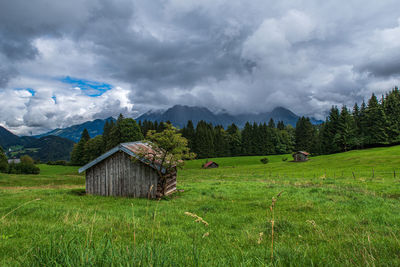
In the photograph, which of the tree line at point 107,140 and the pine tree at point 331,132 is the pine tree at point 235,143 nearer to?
the pine tree at point 331,132

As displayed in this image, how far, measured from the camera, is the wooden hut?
52.4 ft

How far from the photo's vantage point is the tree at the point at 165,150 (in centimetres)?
1495

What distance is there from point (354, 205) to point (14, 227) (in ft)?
44.2

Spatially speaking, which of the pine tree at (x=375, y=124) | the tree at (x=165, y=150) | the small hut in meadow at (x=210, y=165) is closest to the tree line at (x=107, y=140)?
the small hut in meadow at (x=210, y=165)

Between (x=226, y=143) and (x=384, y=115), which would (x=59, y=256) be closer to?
(x=384, y=115)

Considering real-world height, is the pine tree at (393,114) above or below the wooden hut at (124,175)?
above

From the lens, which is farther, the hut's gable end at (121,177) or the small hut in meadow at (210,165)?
the small hut in meadow at (210,165)

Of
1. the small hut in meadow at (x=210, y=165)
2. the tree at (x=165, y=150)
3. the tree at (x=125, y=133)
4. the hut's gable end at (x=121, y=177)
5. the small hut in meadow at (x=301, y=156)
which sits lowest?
the small hut in meadow at (x=210, y=165)

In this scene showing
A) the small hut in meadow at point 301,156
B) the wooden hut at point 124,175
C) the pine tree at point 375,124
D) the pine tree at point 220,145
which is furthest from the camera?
the pine tree at point 220,145

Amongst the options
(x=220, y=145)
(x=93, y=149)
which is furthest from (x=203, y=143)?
(x=93, y=149)

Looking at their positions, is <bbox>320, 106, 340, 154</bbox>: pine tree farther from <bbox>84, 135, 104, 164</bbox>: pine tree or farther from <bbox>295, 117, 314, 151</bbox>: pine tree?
<bbox>84, 135, 104, 164</bbox>: pine tree

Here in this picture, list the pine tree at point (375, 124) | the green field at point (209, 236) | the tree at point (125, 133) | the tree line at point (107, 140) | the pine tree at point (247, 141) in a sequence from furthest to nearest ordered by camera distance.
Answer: the pine tree at point (247, 141) < the pine tree at point (375, 124) < the tree line at point (107, 140) < the tree at point (125, 133) < the green field at point (209, 236)

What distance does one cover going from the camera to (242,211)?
941cm

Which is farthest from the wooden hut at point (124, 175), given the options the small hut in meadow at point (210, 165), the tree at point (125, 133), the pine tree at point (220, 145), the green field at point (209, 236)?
the pine tree at point (220, 145)
